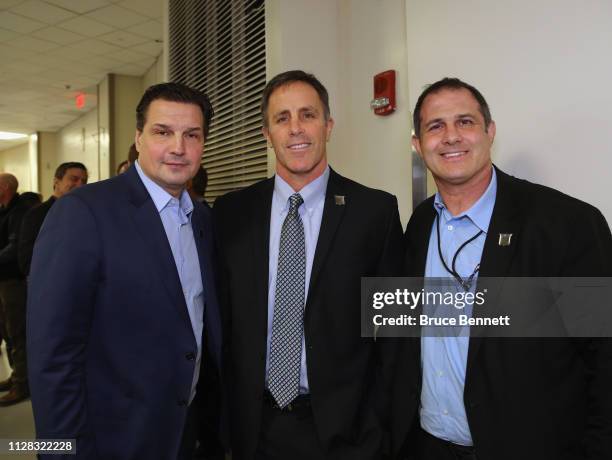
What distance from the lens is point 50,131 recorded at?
1237 centimetres

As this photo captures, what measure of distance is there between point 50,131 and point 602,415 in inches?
560

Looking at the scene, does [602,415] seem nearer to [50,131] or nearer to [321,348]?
[321,348]

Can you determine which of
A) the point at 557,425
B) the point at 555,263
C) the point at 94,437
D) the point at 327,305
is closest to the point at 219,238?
the point at 327,305

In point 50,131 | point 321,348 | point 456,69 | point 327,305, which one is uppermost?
point 50,131

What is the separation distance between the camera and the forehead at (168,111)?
1.65 meters

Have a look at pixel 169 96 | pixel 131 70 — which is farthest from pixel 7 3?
pixel 169 96

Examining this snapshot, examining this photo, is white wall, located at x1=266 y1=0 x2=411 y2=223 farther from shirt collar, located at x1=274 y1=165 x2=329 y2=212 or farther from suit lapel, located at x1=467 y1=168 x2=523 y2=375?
suit lapel, located at x1=467 y1=168 x2=523 y2=375

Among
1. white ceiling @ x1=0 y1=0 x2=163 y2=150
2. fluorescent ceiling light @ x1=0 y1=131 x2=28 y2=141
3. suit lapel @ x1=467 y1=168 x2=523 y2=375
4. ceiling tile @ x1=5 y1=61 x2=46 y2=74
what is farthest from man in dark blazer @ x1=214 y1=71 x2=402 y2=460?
fluorescent ceiling light @ x1=0 y1=131 x2=28 y2=141

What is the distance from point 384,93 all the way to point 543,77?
1.04m

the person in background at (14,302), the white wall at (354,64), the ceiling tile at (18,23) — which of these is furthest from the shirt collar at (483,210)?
the ceiling tile at (18,23)

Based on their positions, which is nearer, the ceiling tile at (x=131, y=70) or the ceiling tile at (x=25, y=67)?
the ceiling tile at (x=25, y=67)

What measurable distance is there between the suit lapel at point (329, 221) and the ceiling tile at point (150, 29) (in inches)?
200

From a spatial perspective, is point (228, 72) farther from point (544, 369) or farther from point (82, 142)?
point (82, 142)

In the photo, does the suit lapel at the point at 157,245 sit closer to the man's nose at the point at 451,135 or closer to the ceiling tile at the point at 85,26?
the man's nose at the point at 451,135
